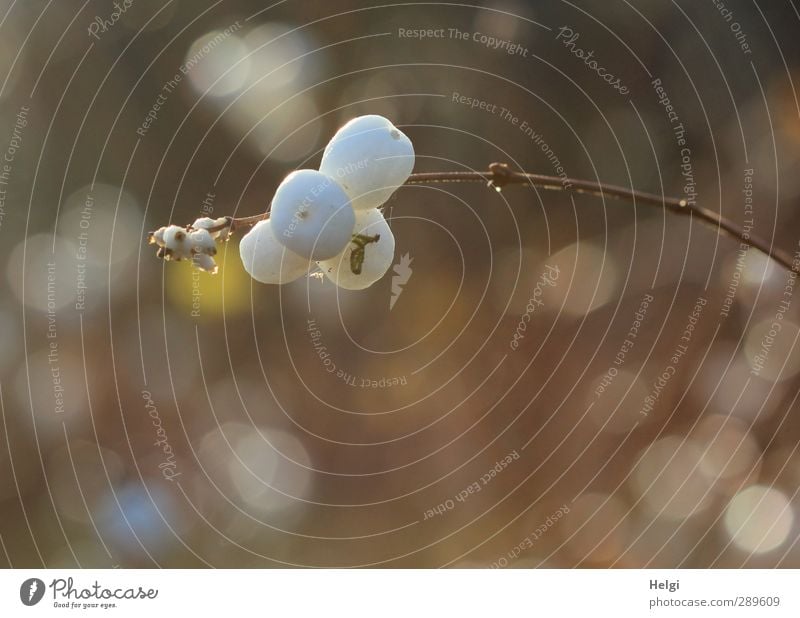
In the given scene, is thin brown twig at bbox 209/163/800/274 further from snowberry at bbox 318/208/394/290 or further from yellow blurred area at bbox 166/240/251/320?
yellow blurred area at bbox 166/240/251/320

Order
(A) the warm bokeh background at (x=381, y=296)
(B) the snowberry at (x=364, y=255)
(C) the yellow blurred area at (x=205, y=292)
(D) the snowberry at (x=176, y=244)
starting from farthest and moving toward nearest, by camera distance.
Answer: (C) the yellow blurred area at (x=205, y=292)
(A) the warm bokeh background at (x=381, y=296)
(B) the snowberry at (x=364, y=255)
(D) the snowberry at (x=176, y=244)

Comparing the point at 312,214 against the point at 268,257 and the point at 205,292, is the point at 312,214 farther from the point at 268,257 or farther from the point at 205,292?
the point at 205,292

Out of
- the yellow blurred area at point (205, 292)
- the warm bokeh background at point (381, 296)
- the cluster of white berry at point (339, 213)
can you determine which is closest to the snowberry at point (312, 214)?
the cluster of white berry at point (339, 213)

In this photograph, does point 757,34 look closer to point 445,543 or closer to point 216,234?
point 445,543

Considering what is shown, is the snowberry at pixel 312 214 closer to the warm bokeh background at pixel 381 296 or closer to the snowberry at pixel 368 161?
the snowberry at pixel 368 161
